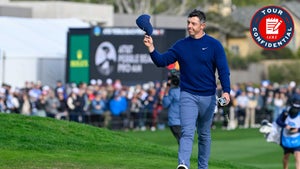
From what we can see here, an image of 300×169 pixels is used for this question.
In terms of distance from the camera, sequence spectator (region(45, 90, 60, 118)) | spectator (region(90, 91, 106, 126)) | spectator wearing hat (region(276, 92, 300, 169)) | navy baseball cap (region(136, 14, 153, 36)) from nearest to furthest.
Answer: navy baseball cap (region(136, 14, 153, 36))
spectator wearing hat (region(276, 92, 300, 169))
spectator (region(45, 90, 60, 118))
spectator (region(90, 91, 106, 126))

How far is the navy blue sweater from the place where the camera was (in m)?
12.1

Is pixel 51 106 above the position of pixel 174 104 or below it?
below

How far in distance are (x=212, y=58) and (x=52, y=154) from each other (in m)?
4.23

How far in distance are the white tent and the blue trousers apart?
76.6 ft

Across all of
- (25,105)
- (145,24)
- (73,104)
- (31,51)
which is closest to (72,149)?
(145,24)

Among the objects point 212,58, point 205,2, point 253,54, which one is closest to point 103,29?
point 212,58

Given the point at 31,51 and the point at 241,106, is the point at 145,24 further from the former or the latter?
the point at 241,106

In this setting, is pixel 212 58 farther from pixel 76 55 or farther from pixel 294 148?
pixel 76 55

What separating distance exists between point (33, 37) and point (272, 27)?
2438cm

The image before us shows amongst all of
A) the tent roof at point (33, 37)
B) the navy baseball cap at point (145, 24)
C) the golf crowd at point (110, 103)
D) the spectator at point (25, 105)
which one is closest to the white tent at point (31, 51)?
the tent roof at point (33, 37)

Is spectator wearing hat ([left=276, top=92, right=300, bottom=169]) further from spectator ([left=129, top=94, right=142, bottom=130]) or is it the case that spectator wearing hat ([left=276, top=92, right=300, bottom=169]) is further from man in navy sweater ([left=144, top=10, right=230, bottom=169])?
spectator ([left=129, top=94, right=142, bottom=130])

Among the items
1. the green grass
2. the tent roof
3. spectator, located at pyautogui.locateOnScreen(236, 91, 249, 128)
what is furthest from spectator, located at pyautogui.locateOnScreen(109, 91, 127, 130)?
the green grass

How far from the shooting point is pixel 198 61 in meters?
12.1

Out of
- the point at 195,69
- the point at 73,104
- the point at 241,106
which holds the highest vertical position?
the point at 195,69
